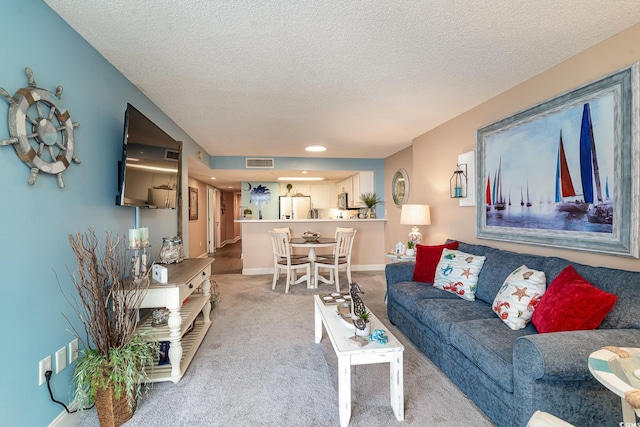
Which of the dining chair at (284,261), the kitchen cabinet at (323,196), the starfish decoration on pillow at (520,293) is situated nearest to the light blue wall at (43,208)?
the dining chair at (284,261)

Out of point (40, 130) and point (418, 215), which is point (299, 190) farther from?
point (40, 130)

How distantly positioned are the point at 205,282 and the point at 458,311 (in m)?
2.48

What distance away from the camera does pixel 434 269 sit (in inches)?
119

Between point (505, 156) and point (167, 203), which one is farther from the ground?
point (505, 156)

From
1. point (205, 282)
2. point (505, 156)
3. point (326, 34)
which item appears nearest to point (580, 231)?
point (505, 156)

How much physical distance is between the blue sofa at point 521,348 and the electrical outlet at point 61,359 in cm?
244

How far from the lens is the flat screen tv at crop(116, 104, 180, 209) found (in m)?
2.13

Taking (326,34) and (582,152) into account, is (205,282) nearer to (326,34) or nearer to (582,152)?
(326,34)

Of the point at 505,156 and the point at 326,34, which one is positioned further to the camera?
the point at 505,156

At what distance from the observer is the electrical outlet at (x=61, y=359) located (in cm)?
161

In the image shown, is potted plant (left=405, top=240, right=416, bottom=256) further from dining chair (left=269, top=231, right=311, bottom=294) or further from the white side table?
the white side table

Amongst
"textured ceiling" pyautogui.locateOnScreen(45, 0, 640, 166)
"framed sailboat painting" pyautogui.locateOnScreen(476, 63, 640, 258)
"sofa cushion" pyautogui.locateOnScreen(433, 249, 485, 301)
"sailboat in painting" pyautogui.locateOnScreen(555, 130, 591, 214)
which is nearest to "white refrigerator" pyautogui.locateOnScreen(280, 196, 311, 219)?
"textured ceiling" pyautogui.locateOnScreen(45, 0, 640, 166)

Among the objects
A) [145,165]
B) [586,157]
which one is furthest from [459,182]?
[145,165]

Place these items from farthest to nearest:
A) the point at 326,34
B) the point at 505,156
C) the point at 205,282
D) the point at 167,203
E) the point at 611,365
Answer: the point at 205,282 < the point at 167,203 < the point at 505,156 < the point at 326,34 < the point at 611,365
